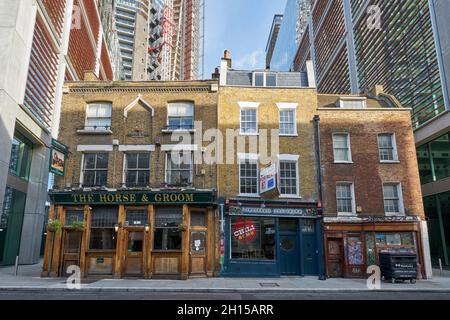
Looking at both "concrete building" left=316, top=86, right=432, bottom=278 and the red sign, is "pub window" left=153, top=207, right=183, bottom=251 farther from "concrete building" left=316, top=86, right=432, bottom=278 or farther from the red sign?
"concrete building" left=316, top=86, right=432, bottom=278

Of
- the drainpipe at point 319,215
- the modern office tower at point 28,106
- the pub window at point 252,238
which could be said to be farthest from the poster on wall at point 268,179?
the modern office tower at point 28,106

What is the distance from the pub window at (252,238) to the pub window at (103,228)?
20.0 feet

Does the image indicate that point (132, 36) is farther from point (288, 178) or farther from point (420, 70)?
point (288, 178)

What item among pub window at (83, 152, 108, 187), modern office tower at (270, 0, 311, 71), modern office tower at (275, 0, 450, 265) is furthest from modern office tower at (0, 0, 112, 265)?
modern office tower at (270, 0, 311, 71)

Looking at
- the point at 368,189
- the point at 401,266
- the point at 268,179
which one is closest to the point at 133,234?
the point at 268,179

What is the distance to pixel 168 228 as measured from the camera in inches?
682

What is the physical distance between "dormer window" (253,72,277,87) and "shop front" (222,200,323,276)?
7216mm

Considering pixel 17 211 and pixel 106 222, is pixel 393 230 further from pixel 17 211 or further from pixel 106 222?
pixel 17 211

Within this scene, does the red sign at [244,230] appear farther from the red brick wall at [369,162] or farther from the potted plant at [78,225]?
the potted plant at [78,225]

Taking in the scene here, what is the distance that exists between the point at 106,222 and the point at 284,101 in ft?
38.6

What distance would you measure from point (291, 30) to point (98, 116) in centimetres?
6169

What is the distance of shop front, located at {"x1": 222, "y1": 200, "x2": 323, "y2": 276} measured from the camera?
1762 centimetres

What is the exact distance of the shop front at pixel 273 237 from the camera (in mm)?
17625
